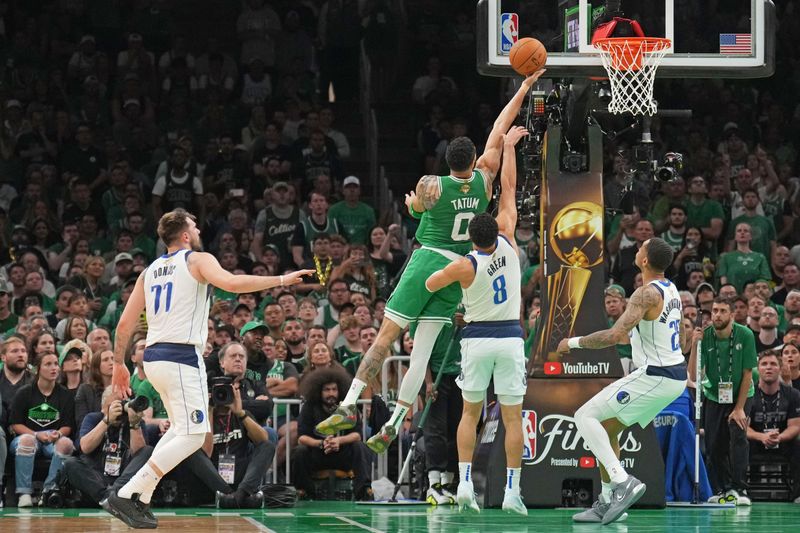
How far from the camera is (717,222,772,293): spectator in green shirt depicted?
2256cm

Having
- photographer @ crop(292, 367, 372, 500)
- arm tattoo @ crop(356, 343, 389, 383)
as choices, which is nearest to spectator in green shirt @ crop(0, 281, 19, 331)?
photographer @ crop(292, 367, 372, 500)

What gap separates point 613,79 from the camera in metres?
15.7

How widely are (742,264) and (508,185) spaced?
8.84m

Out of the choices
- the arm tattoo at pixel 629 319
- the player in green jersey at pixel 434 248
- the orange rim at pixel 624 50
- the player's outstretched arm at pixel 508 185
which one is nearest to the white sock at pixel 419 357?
the player in green jersey at pixel 434 248

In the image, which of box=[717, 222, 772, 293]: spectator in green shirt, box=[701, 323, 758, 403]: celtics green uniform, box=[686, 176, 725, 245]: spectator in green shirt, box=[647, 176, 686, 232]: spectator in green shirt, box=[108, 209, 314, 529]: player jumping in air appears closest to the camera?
box=[108, 209, 314, 529]: player jumping in air

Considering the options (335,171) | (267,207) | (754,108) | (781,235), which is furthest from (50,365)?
(754,108)

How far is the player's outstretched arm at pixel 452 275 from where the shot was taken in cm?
1416

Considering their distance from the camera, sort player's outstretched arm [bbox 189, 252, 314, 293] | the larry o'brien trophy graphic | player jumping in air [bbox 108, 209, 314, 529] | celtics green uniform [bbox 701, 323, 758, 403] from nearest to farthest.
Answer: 1. player's outstretched arm [bbox 189, 252, 314, 293]
2. player jumping in air [bbox 108, 209, 314, 529]
3. the larry o'brien trophy graphic
4. celtics green uniform [bbox 701, 323, 758, 403]

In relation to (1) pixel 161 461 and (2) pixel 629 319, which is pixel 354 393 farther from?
(2) pixel 629 319

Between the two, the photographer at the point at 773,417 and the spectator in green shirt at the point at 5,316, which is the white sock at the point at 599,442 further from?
the spectator in green shirt at the point at 5,316

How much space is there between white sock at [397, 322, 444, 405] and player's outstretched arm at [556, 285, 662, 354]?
4.25 feet

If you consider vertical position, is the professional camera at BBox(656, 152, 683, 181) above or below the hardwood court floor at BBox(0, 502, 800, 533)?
above

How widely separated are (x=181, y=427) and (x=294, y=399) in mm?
5399

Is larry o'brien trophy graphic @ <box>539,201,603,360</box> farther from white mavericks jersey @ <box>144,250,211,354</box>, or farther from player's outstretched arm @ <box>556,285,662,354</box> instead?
white mavericks jersey @ <box>144,250,211,354</box>
